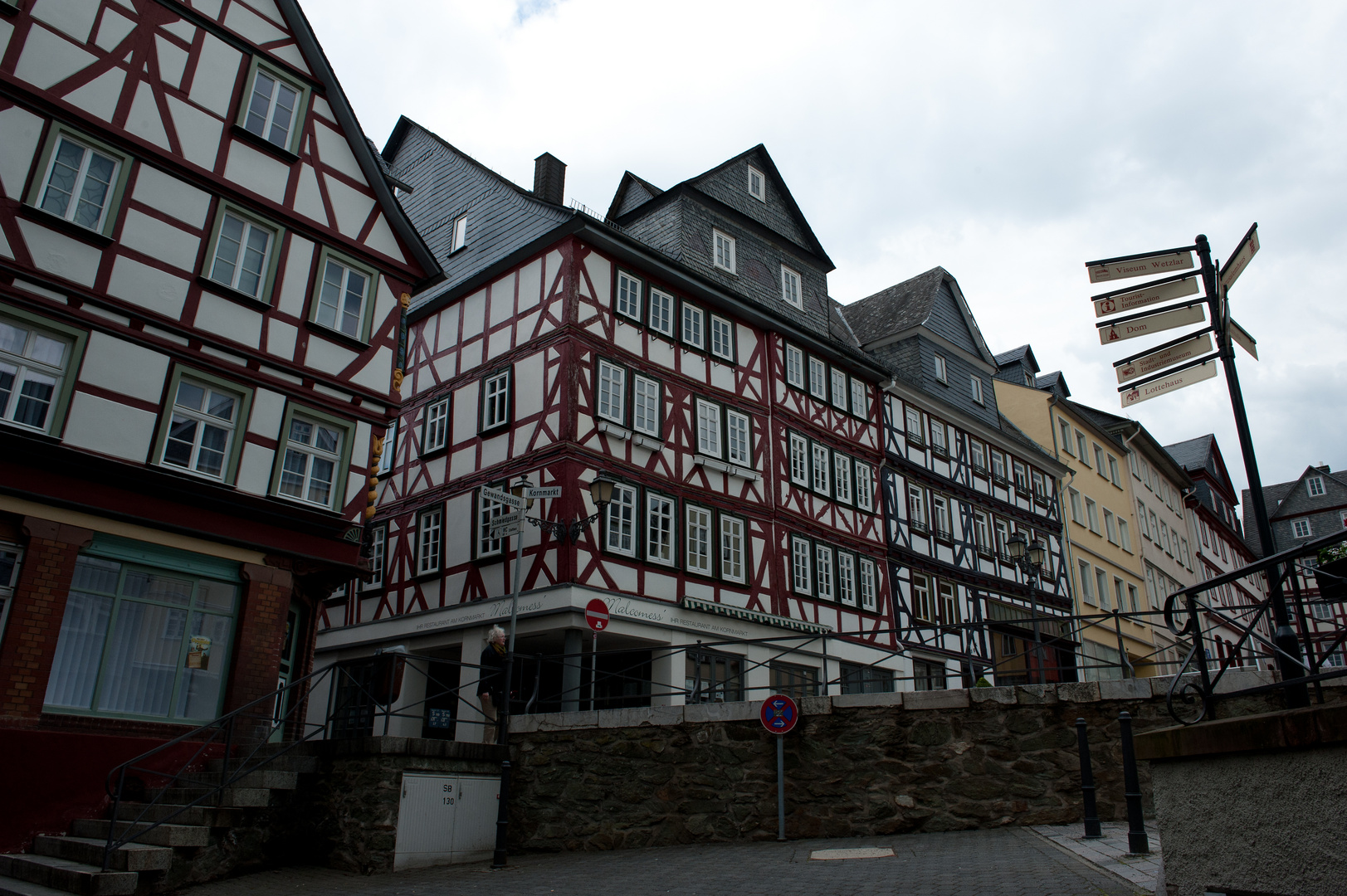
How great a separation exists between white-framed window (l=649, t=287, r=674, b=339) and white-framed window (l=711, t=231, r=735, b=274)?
2465mm

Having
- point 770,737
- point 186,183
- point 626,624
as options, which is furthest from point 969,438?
point 186,183

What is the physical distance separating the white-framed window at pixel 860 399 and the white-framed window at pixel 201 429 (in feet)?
54.2

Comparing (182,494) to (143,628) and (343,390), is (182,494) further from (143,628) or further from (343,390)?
(343,390)

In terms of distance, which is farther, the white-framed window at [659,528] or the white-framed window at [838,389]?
the white-framed window at [838,389]

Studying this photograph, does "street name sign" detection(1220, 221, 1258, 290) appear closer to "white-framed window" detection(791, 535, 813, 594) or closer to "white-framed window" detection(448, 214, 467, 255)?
"white-framed window" detection(791, 535, 813, 594)

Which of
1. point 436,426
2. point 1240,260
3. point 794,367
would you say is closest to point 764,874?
point 1240,260

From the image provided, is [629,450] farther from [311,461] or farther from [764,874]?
[764,874]

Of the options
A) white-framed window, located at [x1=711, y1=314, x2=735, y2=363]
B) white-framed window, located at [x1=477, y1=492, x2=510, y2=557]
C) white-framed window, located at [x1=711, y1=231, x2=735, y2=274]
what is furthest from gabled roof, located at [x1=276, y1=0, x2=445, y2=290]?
white-framed window, located at [x1=711, y1=231, x2=735, y2=274]

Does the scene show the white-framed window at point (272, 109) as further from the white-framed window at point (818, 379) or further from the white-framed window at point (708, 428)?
the white-framed window at point (818, 379)

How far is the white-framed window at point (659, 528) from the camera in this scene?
63.7ft

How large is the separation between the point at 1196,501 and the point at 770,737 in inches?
1825

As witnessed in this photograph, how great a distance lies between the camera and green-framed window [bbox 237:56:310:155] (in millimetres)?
14941

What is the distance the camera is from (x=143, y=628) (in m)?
12.4

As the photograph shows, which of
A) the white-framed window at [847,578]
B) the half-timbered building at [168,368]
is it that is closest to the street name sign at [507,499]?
the half-timbered building at [168,368]
